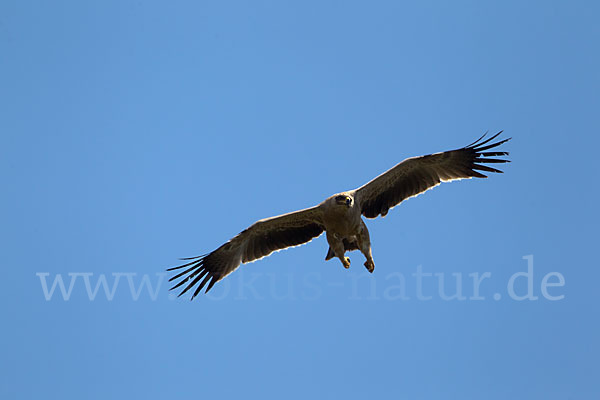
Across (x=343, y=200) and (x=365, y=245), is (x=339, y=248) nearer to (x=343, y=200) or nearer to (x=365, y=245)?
(x=365, y=245)

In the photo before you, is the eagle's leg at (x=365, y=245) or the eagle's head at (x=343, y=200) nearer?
the eagle's head at (x=343, y=200)

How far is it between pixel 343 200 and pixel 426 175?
6.59 ft

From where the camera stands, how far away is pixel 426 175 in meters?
12.8

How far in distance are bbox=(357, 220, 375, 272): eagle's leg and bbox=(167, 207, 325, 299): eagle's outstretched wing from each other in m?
0.85

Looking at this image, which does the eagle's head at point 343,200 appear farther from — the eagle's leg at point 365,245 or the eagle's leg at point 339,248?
the eagle's leg at point 339,248

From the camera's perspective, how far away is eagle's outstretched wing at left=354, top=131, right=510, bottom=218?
1266 cm

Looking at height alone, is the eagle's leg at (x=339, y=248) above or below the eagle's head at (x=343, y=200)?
below

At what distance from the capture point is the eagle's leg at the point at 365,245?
39.6ft

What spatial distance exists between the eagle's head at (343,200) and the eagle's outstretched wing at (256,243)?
96 centimetres

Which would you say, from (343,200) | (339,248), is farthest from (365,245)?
(343,200)

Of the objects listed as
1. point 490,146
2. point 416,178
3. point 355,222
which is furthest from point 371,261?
point 490,146

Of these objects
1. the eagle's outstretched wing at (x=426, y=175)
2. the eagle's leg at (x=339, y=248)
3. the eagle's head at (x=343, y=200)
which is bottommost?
the eagle's leg at (x=339, y=248)

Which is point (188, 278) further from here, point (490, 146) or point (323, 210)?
point (490, 146)

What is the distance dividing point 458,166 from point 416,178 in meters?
0.77
